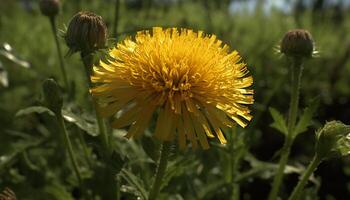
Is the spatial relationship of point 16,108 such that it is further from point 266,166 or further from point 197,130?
point 197,130

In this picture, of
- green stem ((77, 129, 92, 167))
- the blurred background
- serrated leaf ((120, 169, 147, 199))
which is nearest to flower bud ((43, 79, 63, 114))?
serrated leaf ((120, 169, 147, 199))

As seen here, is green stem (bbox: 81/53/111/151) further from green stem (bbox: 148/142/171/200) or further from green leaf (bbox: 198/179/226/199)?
green leaf (bbox: 198/179/226/199)

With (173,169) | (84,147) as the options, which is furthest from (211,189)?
(84,147)

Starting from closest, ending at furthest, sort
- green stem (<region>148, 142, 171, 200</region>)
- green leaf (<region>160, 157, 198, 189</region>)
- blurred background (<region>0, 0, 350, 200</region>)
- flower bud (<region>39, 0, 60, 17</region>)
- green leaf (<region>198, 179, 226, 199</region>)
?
green stem (<region>148, 142, 171, 200</region>)
green leaf (<region>160, 157, 198, 189</region>)
green leaf (<region>198, 179, 226, 199</region>)
flower bud (<region>39, 0, 60, 17</region>)
blurred background (<region>0, 0, 350, 200</region>)

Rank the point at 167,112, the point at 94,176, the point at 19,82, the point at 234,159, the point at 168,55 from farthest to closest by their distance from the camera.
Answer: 1. the point at 19,82
2. the point at 94,176
3. the point at 234,159
4. the point at 168,55
5. the point at 167,112

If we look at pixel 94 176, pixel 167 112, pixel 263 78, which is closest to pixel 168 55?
pixel 167 112

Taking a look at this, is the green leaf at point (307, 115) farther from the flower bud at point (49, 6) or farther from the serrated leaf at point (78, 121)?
the flower bud at point (49, 6)
